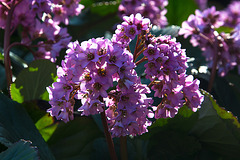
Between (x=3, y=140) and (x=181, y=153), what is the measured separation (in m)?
0.58

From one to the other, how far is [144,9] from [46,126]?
0.78 m

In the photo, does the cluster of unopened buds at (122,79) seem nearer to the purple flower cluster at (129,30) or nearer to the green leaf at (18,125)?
the purple flower cluster at (129,30)

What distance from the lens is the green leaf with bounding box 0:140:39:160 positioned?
2.55 feet

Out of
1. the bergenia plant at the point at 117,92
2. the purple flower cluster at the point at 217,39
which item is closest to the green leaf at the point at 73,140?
the bergenia plant at the point at 117,92

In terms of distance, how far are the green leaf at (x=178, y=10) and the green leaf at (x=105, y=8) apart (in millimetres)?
348

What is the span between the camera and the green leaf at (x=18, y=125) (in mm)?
924

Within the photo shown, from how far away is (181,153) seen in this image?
114 cm

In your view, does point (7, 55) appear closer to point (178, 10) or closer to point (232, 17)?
point (178, 10)

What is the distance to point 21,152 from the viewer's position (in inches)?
30.9

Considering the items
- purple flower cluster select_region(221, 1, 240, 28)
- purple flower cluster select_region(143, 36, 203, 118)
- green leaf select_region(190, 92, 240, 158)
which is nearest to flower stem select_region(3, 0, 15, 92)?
purple flower cluster select_region(143, 36, 203, 118)

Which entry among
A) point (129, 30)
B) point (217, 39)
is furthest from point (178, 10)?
point (129, 30)

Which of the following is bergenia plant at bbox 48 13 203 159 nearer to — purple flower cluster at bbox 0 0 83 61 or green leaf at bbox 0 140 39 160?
green leaf at bbox 0 140 39 160

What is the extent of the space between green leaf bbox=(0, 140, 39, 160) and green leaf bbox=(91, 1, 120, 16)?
4.60 feet

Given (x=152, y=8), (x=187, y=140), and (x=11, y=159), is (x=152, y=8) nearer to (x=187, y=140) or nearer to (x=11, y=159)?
(x=187, y=140)
